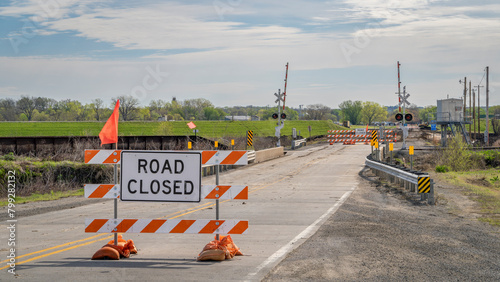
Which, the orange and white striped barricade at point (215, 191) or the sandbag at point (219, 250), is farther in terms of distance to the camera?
the orange and white striped barricade at point (215, 191)

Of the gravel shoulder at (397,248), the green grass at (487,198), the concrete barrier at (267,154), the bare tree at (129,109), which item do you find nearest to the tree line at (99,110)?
the bare tree at (129,109)

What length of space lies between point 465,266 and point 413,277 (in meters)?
1.25

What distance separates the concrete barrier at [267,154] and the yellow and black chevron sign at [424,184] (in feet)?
72.0

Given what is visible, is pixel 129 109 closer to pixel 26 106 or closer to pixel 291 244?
pixel 26 106

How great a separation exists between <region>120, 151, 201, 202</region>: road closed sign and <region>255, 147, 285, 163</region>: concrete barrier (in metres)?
29.3

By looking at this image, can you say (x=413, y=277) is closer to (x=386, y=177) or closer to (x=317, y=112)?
(x=386, y=177)

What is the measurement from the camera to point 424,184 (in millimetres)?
16375

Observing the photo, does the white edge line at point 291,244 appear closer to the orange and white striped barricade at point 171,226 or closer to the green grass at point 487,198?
the orange and white striped barricade at point 171,226

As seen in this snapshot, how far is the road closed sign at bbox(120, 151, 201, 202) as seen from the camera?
28.1 feet

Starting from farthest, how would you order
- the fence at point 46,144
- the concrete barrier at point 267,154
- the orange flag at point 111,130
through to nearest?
the concrete barrier at point 267,154
the fence at point 46,144
the orange flag at point 111,130

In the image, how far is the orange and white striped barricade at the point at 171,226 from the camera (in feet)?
28.1

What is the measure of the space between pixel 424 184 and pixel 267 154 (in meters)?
24.9

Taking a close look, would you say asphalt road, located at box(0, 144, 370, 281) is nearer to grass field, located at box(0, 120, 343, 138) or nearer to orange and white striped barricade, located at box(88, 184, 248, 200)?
orange and white striped barricade, located at box(88, 184, 248, 200)

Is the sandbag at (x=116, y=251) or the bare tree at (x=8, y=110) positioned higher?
the bare tree at (x=8, y=110)
